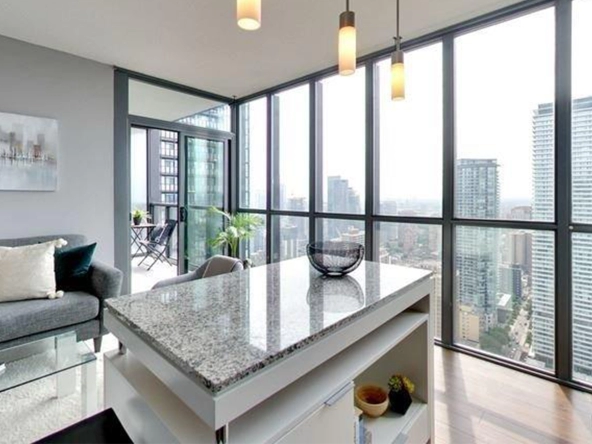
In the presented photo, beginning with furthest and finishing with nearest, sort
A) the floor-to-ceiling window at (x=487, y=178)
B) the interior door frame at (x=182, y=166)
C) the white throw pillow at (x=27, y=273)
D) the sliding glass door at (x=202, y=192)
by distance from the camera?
the sliding glass door at (x=202, y=192)
the interior door frame at (x=182, y=166)
the white throw pillow at (x=27, y=273)
the floor-to-ceiling window at (x=487, y=178)

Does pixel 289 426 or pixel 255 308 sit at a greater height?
pixel 255 308

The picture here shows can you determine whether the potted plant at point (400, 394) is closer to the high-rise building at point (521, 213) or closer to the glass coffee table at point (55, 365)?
the glass coffee table at point (55, 365)

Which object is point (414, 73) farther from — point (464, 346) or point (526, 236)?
point (464, 346)

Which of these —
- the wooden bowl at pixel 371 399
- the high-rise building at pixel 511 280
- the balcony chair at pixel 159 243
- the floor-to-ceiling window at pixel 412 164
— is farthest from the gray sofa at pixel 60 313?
the high-rise building at pixel 511 280

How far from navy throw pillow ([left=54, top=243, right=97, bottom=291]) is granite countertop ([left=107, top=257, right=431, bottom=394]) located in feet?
A: 6.46

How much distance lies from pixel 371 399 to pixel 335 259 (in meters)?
0.64

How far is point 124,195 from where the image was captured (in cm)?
379

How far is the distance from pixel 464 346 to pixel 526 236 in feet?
3.37

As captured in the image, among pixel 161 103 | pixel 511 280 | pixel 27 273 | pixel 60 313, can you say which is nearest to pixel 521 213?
pixel 511 280

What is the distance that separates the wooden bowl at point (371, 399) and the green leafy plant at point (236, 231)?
307 centimetres

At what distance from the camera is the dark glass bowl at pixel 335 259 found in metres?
1.58

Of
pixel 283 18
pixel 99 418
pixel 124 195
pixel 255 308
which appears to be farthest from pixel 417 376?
pixel 124 195

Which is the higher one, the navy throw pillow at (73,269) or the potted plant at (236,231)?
the potted plant at (236,231)

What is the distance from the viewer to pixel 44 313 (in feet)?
7.79
